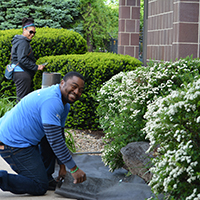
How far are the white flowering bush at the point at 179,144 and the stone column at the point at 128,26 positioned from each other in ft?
26.0

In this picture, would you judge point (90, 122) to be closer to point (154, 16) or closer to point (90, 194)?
point (154, 16)

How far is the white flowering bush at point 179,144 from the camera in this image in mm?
2414

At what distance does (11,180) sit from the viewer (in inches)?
132

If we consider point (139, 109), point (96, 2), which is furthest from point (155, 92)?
point (96, 2)

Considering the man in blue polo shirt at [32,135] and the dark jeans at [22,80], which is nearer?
the man in blue polo shirt at [32,135]

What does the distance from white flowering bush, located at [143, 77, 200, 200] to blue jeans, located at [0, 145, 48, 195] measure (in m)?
1.33

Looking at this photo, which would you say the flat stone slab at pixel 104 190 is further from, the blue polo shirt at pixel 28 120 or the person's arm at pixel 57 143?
the blue polo shirt at pixel 28 120

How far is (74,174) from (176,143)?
1.15 metres

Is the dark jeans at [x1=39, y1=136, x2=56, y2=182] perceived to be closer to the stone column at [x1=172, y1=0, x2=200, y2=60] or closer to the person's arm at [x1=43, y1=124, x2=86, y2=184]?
the person's arm at [x1=43, y1=124, x2=86, y2=184]

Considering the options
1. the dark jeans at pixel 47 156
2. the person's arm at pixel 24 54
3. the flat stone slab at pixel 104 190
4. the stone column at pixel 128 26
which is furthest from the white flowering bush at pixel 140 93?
the stone column at pixel 128 26

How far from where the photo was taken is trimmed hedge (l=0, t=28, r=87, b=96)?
327 inches

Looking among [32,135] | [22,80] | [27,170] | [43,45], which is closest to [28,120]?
[32,135]

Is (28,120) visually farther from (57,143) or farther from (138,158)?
(138,158)

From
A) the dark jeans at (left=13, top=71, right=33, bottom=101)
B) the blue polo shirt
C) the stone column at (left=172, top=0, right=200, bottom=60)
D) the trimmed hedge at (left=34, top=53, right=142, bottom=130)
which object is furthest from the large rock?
the dark jeans at (left=13, top=71, right=33, bottom=101)
